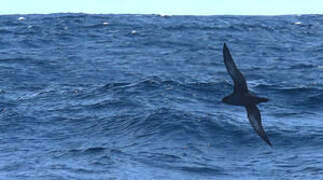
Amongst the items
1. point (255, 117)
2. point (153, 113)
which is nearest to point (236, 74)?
point (255, 117)

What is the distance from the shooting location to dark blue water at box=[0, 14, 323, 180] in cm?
2002

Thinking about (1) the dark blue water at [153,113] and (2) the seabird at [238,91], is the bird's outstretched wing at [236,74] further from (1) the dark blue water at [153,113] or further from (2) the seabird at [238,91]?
(1) the dark blue water at [153,113]

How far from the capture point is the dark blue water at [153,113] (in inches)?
→ 788

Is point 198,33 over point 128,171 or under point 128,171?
over

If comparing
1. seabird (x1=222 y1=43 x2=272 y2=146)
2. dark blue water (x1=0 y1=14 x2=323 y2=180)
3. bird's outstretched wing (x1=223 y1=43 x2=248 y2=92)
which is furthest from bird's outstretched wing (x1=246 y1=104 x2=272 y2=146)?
dark blue water (x1=0 y1=14 x2=323 y2=180)

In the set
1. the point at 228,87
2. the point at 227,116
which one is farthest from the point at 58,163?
the point at 228,87

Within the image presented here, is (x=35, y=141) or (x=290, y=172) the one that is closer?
(x=290, y=172)

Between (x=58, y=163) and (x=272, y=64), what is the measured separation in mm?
24534

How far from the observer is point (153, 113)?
25.8 meters

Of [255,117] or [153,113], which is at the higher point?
[255,117]

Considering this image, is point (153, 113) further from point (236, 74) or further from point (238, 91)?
point (236, 74)

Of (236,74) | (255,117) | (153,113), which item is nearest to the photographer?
(236,74)

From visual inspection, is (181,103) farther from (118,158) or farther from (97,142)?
(118,158)

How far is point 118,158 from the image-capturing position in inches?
814
